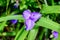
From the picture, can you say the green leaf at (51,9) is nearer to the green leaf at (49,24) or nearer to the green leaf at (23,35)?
the green leaf at (49,24)

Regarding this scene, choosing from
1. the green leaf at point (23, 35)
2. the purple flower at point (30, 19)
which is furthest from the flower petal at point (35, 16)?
the green leaf at point (23, 35)

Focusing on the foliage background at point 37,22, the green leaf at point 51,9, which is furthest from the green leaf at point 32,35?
the green leaf at point 51,9

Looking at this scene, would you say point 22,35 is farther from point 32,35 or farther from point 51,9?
point 51,9

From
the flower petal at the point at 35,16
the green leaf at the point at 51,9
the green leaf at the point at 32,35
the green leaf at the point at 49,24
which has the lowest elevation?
the green leaf at the point at 32,35

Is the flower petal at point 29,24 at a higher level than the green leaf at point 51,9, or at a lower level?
lower

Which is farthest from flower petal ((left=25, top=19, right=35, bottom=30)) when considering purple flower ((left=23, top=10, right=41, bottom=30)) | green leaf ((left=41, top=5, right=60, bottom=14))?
green leaf ((left=41, top=5, right=60, bottom=14))

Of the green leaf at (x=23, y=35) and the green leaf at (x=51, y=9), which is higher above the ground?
the green leaf at (x=51, y=9)

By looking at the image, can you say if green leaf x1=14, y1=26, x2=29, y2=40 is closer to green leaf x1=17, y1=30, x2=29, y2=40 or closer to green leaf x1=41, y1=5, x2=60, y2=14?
green leaf x1=17, y1=30, x2=29, y2=40

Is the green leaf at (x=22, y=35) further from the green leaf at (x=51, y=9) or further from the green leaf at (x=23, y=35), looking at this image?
A: the green leaf at (x=51, y=9)

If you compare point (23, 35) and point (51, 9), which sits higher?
point (51, 9)

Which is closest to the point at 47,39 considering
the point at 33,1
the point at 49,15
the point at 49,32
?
the point at 49,32

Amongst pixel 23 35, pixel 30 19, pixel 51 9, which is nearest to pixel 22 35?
pixel 23 35
